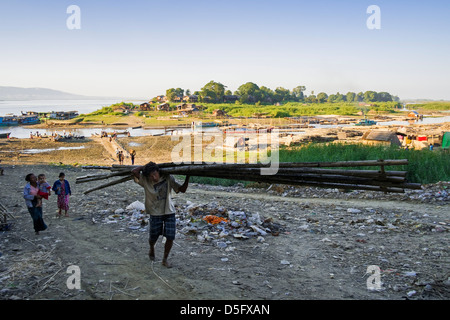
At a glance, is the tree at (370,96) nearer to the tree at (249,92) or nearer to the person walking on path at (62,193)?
the tree at (249,92)

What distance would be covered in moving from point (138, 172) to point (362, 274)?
3.00 m

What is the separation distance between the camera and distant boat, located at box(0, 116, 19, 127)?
42978 millimetres

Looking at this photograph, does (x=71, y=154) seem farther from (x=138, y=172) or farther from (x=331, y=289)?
(x=331, y=289)

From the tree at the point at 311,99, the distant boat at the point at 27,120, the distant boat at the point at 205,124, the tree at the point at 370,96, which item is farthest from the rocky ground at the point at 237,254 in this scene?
the tree at the point at 370,96

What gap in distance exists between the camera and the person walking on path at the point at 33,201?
542 cm

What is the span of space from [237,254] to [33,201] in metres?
3.58

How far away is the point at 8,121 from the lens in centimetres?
4372

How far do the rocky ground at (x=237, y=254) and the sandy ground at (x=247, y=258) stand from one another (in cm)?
1

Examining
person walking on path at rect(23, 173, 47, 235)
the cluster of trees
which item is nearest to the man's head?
person walking on path at rect(23, 173, 47, 235)

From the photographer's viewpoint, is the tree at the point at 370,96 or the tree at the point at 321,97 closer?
the tree at the point at 321,97

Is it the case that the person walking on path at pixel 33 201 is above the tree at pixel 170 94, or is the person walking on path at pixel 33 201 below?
below

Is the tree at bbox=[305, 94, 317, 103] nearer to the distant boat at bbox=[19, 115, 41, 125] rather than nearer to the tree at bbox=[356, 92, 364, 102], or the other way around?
the tree at bbox=[356, 92, 364, 102]

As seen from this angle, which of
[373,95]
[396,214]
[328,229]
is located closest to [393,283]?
[328,229]

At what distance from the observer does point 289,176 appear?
12.8ft
